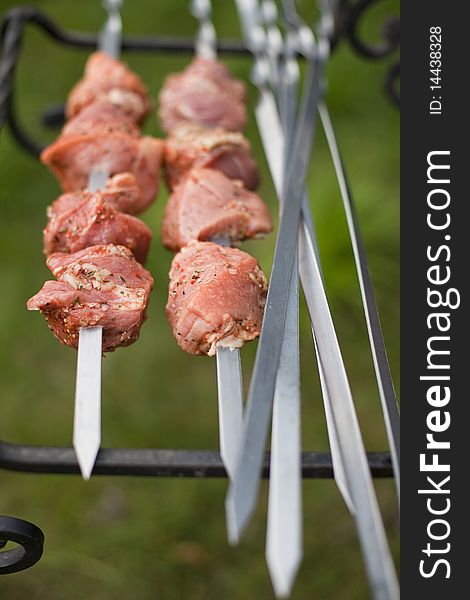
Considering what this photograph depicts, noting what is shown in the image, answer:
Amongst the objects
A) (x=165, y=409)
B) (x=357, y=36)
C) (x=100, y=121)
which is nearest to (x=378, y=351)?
(x=100, y=121)

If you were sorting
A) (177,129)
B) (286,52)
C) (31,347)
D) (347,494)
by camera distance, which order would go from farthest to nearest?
(31,347)
(286,52)
(177,129)
(347,494)

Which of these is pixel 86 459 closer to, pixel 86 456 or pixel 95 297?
pixel 86 456

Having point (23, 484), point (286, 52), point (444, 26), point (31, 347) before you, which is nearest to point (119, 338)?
point (444, 26)

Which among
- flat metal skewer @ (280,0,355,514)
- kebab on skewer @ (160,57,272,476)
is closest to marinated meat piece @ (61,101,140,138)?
kebab on skewer @ (160,57,272,476)

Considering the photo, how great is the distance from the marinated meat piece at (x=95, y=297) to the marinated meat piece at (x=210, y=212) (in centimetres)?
18

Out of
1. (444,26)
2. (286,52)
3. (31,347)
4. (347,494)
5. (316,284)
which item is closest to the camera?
(347,494)

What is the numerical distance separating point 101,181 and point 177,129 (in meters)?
0.28

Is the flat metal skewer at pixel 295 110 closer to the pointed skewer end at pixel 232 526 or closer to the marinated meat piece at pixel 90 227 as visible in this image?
the pointed skewer end at pixel 232 526

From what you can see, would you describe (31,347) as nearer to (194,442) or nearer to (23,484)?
(23,484)

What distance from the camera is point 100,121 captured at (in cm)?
165

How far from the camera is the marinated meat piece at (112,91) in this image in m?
1.77

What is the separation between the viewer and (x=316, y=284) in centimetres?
123

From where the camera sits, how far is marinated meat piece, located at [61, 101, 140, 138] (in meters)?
1.57

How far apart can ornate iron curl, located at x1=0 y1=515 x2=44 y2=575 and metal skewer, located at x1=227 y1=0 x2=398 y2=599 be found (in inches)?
12.1
